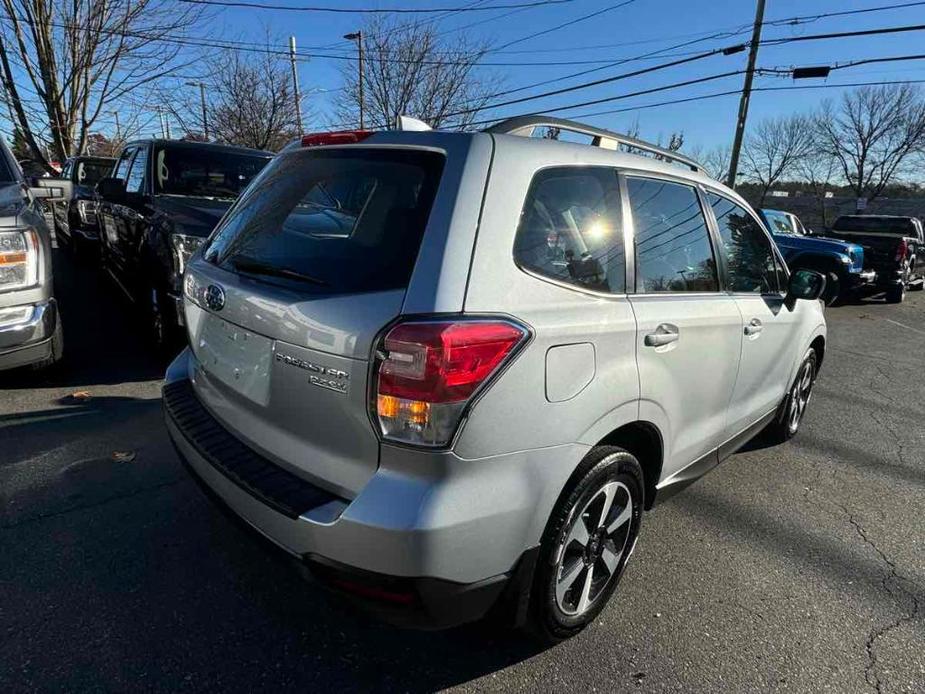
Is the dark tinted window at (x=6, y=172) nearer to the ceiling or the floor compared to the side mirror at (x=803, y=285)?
nearer to the ceiling

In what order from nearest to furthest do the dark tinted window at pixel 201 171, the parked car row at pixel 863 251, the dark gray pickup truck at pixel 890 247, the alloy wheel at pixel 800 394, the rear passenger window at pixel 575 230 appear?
the rear passenger window at pixel 575 230
the alloy wheel at pixel 800 394
the dark tinted window at pixel 201 171
the parked car row at pixel 863 251
the dark gray pickup truck at pixel 890 247

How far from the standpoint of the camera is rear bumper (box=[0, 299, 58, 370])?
3758 mm

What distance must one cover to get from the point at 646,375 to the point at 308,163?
1.54 metres

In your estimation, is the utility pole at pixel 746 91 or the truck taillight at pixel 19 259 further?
the utility pole at pixel 746 91

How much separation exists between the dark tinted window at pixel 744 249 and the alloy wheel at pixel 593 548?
1322mm

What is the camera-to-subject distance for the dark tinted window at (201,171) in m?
5.73

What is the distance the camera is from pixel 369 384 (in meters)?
1.64

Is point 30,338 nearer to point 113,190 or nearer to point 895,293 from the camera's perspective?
point 113,190

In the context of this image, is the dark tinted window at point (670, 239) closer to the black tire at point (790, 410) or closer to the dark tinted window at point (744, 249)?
the dark tinted window at point (744, 249)

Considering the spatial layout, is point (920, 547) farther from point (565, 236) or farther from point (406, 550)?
point (406, 550)

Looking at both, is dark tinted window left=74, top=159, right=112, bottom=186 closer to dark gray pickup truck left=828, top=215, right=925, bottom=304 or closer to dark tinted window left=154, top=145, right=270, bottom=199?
dark tinted window left=154, top=145, right=270, bottom=199

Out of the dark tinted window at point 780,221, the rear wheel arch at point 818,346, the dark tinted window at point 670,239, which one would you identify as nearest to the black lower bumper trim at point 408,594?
the dark tinted window at point 670,239

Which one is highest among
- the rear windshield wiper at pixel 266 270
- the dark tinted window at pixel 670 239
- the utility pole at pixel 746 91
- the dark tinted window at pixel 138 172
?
the utility pole at pixel 746 91

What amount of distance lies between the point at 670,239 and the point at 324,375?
1.62 metres
